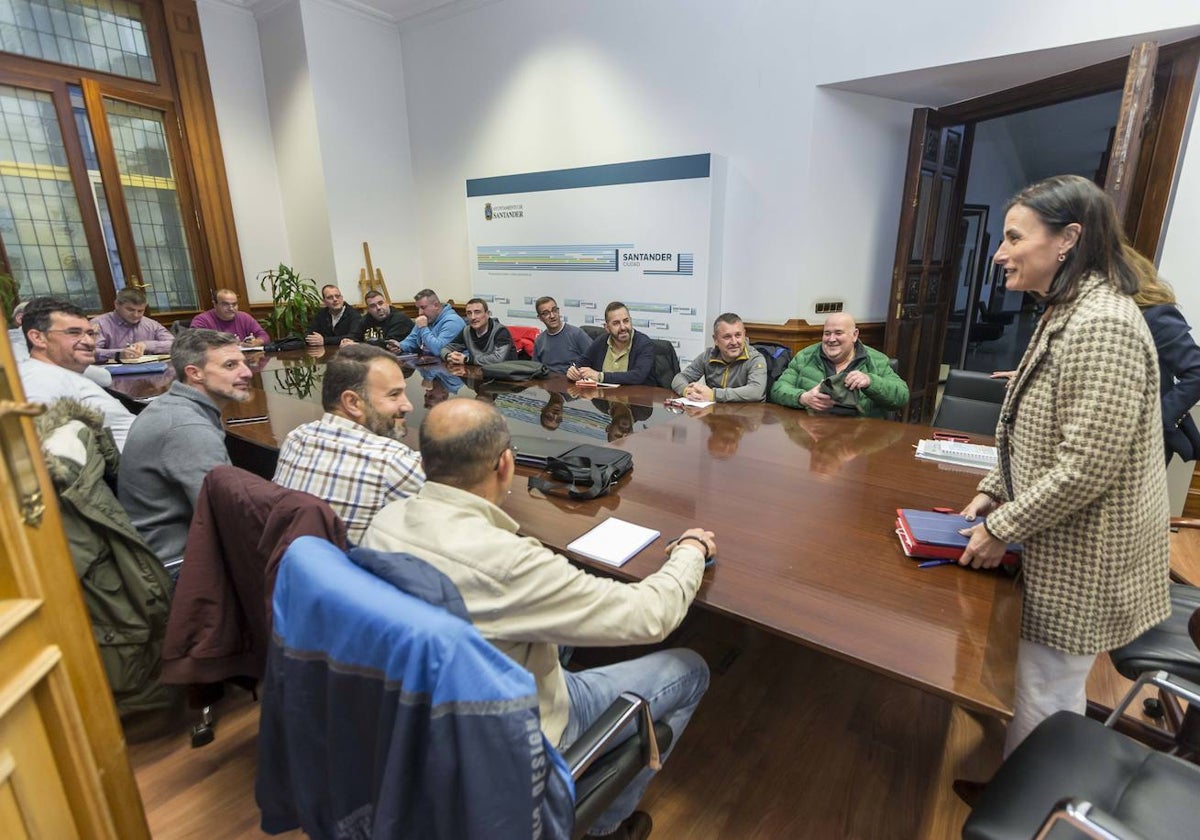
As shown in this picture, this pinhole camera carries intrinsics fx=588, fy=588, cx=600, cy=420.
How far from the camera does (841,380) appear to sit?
2.63 metres

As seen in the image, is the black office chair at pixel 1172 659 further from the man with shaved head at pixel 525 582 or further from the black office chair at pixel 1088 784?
the man with shaved head at pixel 525 582

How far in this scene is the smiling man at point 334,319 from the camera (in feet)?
17.1

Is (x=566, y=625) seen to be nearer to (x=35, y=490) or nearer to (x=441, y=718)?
(x=441, y=718)

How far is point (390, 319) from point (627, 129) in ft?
8.39

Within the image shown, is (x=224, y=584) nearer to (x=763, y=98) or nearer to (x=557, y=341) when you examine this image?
(x=557, y=341)

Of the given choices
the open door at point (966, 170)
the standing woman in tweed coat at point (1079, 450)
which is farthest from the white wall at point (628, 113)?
the standing woman in tweed coat at point (1079, 450)

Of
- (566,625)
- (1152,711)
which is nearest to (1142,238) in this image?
(1152,711)

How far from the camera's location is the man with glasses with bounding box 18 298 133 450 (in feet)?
7.66

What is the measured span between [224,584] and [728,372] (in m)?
2.36

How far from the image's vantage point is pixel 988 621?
108 cm

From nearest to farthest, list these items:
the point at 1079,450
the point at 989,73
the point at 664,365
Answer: the point at 1079,450 < the point at 989,73 < the point at 664,365

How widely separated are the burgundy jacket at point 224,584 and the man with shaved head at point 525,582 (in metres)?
0.34

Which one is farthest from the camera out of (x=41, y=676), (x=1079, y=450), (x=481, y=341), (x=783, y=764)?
(x=481, y=341)

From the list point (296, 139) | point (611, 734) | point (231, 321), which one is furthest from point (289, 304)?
point (611, 734)
